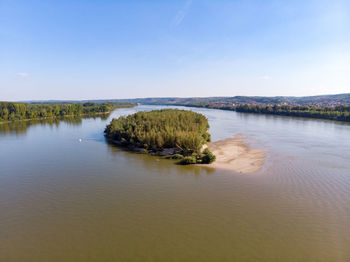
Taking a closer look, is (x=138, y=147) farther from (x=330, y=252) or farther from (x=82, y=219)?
(x=330, y=252)

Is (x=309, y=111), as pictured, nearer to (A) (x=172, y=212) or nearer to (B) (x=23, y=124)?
(A) (x=172, y=212)

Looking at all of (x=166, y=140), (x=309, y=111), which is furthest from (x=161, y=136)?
(x=309, y=111)

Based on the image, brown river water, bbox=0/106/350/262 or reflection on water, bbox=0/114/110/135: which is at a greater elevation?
reflection on water, bbox=0/114/110/135

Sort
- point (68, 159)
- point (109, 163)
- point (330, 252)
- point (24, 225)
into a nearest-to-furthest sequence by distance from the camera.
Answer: point (330, 252), point (24, 225), point (109, 163), point (68, 159)

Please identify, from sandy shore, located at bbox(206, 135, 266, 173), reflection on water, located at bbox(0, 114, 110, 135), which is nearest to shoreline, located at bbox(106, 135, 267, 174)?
sandy shore, located at bbox(206, 135, 266, 173)

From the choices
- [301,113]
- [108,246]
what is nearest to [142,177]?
[108,246]

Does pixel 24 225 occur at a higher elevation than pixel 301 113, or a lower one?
lower

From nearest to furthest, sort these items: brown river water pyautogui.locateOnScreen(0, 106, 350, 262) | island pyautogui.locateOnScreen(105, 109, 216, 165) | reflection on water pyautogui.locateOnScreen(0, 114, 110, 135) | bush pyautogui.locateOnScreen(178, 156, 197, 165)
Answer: brown river water pyautogui.locateOnScreen(0, 106, 350, 262), bush pyautogui.locateOnScreen(178, 156, 197, 165), island pyautogui.locateOnScreen(105, 109, 216, 165), reflection on water pyautogui.locateOnScreen(0, 114, 110, 135)

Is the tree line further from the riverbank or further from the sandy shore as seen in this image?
the sandy shore
